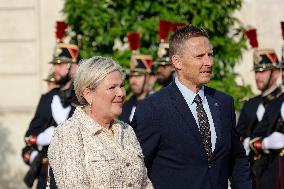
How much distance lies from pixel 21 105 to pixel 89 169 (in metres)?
10.0

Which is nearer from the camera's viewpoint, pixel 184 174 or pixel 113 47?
pixel 184 174

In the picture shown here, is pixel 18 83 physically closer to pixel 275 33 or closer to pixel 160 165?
pixel 275 33

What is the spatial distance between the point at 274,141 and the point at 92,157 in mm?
5234

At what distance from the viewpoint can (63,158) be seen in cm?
536

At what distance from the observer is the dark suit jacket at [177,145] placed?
6.41 metres

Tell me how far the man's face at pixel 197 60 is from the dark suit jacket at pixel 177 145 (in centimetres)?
16

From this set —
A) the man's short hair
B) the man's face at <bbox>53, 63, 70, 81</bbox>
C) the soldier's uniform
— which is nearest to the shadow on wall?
the soldier's uniform

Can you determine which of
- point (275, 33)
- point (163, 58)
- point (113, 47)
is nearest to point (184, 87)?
point (163, 58)

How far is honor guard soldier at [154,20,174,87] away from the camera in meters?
11.8

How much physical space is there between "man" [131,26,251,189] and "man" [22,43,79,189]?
122 inches

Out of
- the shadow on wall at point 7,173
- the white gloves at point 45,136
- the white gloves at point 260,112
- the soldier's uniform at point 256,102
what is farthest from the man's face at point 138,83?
the shadow on wall at point 7,173

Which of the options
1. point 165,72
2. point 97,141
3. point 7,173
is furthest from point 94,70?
point 7,173

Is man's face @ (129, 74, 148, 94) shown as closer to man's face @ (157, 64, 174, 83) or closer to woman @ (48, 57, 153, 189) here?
man's face @ (157, 64, 174, 83)

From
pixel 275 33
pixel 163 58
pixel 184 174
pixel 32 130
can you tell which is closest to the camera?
pixel 184 174
